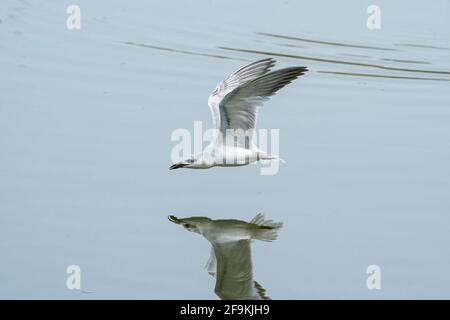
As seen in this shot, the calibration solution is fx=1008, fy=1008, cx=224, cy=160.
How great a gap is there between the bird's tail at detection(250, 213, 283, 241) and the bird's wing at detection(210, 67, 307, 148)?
2.37 ft

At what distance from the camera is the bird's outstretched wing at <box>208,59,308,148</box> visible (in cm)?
858

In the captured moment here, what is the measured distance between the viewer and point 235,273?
7707mm

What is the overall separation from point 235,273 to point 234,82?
6.29ft

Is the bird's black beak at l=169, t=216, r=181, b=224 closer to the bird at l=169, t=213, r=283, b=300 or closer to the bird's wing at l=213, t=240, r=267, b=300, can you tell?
the bird at l=169, t=213, r=283, b=300

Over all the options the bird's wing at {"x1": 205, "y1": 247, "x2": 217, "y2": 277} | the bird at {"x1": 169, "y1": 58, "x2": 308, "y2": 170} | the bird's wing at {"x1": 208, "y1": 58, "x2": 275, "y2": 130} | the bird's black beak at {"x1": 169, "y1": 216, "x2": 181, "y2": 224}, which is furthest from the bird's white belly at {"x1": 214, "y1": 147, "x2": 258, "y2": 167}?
the bird's wing at {"x1": 205, "y1": 247, "x2": 217, "y2": 277}

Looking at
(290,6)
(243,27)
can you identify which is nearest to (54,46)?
(243,27)

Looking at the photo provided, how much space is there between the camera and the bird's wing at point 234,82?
28.4ft

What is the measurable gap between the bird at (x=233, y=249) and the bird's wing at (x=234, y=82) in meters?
0.86

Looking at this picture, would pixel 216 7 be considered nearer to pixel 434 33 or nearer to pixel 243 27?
pixel 243 27

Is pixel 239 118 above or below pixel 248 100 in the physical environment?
below

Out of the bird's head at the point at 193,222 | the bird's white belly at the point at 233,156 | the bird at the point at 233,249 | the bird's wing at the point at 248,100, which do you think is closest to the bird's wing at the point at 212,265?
the bird at the point at 233,249

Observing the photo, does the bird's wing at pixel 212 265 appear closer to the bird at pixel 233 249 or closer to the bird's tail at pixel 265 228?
the bird at pixel 233 249

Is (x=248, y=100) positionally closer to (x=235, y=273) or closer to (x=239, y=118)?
(x=239, y=118)

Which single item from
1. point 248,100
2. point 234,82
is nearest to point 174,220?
point 248,100
